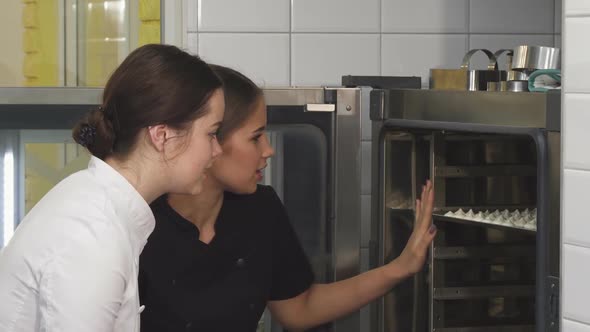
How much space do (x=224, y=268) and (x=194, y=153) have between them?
1.95 feet

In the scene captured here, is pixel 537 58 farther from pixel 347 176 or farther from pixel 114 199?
pixel 114 199

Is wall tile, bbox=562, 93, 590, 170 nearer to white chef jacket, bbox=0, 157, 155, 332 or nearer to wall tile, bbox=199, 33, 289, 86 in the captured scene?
white chef jacket, bbox=0, 157, 155, 332

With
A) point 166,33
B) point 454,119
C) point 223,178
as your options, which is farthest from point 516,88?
point 166,33

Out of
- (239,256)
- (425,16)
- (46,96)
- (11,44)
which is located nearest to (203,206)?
(239,256)

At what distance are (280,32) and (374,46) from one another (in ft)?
0.81

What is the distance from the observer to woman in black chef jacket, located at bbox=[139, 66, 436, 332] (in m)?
1.98

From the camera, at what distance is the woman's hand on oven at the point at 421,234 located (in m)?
2.00

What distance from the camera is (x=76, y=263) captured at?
131 centimetres

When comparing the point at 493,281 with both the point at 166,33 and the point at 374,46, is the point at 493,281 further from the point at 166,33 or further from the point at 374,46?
the point at 166,33

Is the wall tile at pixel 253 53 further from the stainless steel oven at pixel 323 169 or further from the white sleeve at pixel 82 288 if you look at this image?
the white sleeve at pixel 82 288

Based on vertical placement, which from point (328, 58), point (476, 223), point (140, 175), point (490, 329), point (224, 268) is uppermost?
point (328, 58)

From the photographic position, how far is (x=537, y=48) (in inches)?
75.9

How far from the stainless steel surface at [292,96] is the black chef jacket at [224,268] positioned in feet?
0.58

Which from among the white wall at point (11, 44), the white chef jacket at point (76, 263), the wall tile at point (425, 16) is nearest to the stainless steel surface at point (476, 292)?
the white chef jacket at point (76, 263)
